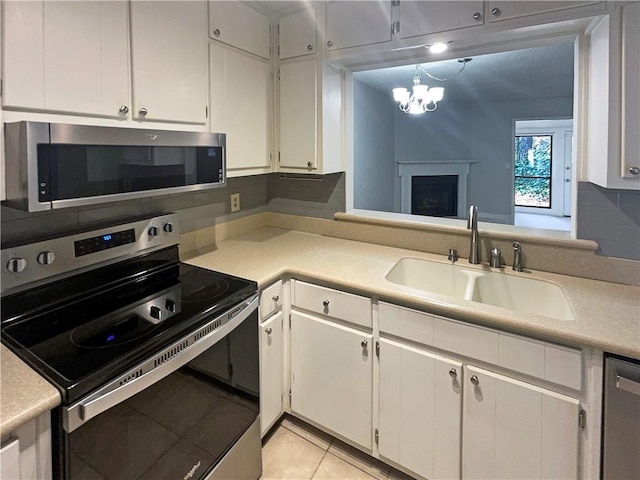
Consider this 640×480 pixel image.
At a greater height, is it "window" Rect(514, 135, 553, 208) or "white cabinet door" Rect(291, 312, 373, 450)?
"window" Rect(514, 135, 553, 208)

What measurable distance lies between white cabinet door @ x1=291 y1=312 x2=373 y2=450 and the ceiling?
91.7 inches

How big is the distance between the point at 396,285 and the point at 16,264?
138cm

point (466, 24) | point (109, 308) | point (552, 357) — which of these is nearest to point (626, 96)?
point (466, 24)

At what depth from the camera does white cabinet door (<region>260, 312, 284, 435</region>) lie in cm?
172

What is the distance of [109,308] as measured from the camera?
1.38 metres

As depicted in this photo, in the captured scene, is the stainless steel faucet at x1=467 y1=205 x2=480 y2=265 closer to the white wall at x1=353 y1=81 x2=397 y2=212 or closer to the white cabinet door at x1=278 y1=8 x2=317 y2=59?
the white cabinet door at x1=278 y1=8 x2=317 y2=59

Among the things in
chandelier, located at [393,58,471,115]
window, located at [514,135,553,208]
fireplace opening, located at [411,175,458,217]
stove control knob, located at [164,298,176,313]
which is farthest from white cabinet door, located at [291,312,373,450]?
window, located at [514,135,553,208]

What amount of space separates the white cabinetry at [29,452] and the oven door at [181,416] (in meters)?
0.03

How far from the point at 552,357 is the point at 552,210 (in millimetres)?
8417

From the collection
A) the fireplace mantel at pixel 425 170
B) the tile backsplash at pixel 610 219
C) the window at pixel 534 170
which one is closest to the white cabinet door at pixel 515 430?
the tile backsplash at pixel 610 219

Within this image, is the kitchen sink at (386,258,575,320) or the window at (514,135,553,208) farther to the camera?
the window at (514,135,553,208)

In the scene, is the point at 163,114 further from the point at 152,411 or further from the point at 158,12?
the point at 152,411

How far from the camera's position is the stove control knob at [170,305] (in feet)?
4.43

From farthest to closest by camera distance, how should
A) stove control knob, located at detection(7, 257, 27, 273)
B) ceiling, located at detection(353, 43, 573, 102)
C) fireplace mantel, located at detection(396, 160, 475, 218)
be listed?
1. fireplace mantel, located at detection(396, 160, 475, 218)
2. ceiling, located at detection(353, 43, 573, 102)
3. stove control knob, located at detection(7, 257, 27, 273)
